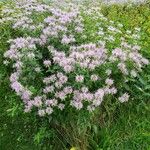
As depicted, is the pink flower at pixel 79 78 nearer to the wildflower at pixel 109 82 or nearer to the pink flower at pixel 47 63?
the wildflower at pixel 109 82

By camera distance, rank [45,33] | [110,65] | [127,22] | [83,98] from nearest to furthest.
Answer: [83,98] < [110,65] < [45,33] < [127,22]

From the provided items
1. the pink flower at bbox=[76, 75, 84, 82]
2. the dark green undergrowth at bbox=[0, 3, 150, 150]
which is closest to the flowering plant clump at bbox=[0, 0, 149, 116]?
the pink flower at bbox=[76, 75, 84, 82]

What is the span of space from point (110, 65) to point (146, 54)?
1136 millimetres

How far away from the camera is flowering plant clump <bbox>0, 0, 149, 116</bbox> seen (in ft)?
16.9

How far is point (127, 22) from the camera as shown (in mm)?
A: 7809

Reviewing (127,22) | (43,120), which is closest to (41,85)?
(43,120)

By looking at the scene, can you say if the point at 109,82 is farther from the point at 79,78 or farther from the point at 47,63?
the point at 47,63

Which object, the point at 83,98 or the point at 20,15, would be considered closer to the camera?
the point at 83,98

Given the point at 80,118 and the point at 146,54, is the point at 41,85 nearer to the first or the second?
the point at 80,118

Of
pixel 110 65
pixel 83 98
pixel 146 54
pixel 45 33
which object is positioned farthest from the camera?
pixel 146 54

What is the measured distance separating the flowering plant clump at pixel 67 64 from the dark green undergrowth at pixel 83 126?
0.21 metres

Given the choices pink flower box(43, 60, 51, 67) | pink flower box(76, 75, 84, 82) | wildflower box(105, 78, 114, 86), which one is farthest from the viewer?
pink flower box(43, 60, 51, 67)

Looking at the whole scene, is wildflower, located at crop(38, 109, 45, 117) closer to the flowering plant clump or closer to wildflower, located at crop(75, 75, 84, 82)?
the flowering plant clump

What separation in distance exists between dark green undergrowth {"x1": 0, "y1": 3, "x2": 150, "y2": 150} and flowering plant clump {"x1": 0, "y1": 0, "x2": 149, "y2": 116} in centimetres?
21
